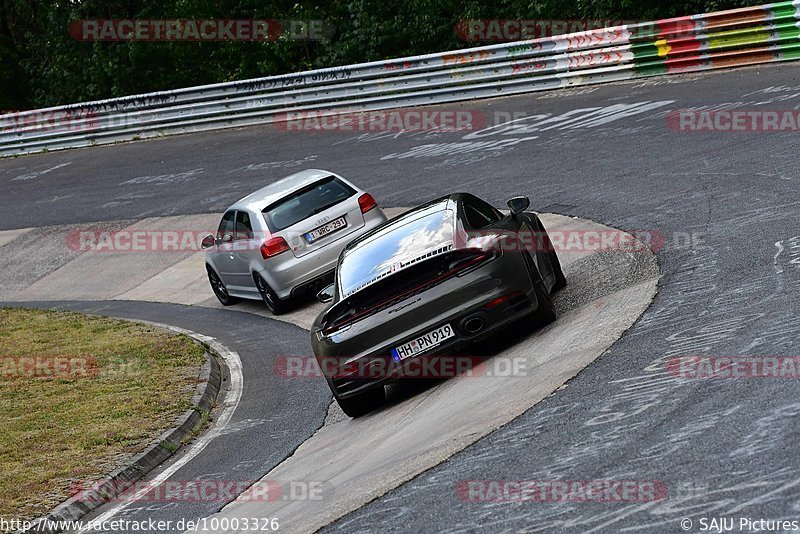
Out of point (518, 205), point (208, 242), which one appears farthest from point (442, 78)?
point (518, 205)

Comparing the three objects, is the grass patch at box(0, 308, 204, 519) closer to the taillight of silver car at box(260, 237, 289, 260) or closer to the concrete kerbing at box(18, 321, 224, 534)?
the concrete kerbing at box(18, 321, 224, 534)

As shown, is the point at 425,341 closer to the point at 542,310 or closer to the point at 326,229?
the point at 542,310

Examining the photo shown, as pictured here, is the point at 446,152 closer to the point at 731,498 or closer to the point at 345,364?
the point at 345,364

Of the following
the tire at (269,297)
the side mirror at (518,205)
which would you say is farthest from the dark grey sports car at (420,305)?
→ the tire at (269,297)

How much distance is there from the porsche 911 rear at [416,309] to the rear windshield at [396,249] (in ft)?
0.05

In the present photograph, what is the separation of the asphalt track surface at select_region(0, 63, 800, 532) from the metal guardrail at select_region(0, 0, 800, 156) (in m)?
0.61

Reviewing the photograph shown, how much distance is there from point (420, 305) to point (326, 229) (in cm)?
572

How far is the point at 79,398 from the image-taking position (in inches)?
490

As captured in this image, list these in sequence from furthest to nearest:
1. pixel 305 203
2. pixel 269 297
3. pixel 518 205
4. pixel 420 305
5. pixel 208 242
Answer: pixel 208 242 < pixel 269 297 < pixel 305 203 < pixel 518 205 < pixel 420 305

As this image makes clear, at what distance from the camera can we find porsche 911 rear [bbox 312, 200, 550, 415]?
371 inches

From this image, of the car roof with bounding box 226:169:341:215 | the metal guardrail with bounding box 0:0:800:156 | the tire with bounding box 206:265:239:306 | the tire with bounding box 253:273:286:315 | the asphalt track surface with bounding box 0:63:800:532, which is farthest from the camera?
the metal guardrail with bounding box 0:0:800:156

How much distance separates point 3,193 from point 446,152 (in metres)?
13.4

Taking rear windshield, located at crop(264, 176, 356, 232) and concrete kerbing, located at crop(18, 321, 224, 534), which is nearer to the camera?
concrete kerbing, located at crop(18, 321, 224, 534)

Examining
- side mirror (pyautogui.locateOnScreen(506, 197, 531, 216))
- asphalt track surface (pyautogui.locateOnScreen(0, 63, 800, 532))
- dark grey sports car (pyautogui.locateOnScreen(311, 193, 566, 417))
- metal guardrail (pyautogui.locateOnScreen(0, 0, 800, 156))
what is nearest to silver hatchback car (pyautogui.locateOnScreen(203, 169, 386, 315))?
asphalt track surface (pyautogui.locateOnScreen(0, 63, 800, 532))
